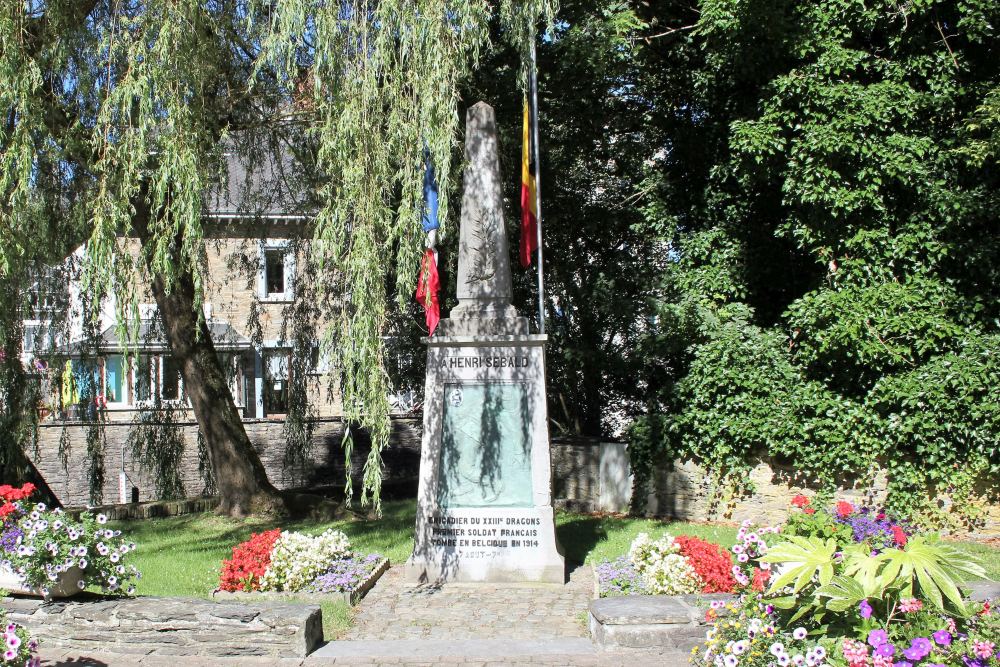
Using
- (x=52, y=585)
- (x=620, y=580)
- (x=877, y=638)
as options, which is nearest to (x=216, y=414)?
(x=52, y=585)

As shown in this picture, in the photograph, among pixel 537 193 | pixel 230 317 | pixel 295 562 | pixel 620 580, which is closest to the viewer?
pixel 620 580

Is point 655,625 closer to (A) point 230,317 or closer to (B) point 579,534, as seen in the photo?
(B) point 579,534

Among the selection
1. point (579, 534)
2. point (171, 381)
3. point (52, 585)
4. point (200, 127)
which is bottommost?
point (579, 534)

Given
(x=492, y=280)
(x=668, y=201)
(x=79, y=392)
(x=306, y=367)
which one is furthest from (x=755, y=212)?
(x=79, y=392)

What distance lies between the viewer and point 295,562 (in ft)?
23.9

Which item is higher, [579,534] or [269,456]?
[269,456]

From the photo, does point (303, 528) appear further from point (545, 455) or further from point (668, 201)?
point (668, 201)

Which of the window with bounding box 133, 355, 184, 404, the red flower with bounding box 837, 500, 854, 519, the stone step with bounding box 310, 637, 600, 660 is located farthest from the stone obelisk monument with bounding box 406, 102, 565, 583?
the window with bounding box 133, 355, 184, 404

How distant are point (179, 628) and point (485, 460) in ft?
10.4

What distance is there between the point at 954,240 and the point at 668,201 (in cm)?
430

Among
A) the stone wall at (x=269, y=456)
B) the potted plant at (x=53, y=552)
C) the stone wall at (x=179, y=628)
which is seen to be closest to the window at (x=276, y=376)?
the stone wall at (x=269, y=456)

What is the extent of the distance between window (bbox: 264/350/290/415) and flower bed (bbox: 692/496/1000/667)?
9721 millimetres

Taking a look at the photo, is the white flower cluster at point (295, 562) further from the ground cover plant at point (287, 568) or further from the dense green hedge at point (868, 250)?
the dense green hedge at point (868, 250)

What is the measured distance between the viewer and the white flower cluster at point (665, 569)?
22.1 ft
